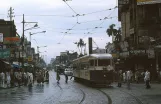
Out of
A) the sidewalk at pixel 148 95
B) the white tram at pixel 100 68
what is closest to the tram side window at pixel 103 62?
the white tram at pixel 100 68

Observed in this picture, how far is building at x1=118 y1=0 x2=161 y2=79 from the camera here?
5123 cm

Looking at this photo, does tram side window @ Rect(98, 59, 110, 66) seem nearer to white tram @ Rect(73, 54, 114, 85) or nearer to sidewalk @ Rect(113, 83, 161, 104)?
white tram @ Rect(73, 54, 114, 85)

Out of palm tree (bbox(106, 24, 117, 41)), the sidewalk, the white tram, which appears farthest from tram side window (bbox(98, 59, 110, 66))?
palm tree (bbox(106, 24, 117, 41))

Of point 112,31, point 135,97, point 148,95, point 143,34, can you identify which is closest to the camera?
point 135,97

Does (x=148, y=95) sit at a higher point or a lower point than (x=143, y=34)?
lower

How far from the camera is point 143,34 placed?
55.0 meters

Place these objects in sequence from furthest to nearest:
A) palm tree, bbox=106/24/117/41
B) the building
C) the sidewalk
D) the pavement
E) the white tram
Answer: palm tree, bbox=106/24/117/41, the building, the white tram, the sidewalk, the pavement

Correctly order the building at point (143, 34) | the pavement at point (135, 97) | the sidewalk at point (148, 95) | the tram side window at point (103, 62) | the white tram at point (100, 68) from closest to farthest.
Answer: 1. the pavement at point (135, 97)
2. the sidewalk at point (148, 95)
3. the white tram at point (100, 68)
4. the tram side window at point (103, 62)
5. the building at point (143, 34)

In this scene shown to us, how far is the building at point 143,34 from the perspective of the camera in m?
51.2

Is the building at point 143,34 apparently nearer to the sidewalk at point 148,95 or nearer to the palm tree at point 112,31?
the sidewalk at point 148,95

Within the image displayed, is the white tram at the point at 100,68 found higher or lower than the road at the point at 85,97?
higher

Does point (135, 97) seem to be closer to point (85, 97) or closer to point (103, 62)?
point (85, 97)

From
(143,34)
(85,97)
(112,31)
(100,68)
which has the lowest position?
(85,97)

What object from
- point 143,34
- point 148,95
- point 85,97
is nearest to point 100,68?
point 148,95
